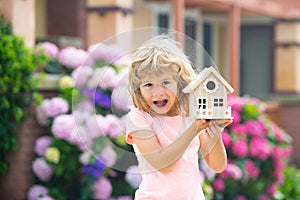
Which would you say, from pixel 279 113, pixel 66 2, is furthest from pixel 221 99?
pixel 279 113

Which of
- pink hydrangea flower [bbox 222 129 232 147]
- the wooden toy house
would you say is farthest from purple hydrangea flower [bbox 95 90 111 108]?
the wooden toy house

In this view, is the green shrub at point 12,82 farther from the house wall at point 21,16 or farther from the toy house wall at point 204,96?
the toy house wall at point 204,96

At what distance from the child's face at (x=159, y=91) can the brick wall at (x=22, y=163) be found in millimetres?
3395

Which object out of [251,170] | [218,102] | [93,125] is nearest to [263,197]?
[251,170]

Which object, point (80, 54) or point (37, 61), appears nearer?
point (37, 61)

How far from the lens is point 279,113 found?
13.3 metres

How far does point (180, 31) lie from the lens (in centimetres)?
955

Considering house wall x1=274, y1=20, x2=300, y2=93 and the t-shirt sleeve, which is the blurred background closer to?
house wall x1=274, y1=20, x2=300, y2=93

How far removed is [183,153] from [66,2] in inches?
256

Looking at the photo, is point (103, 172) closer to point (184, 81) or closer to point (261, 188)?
point (261, 188)

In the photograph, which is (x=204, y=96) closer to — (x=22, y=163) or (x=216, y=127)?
(x=216, y=127)

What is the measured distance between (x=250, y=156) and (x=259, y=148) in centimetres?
14

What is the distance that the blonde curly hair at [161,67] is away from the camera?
311 centimetres

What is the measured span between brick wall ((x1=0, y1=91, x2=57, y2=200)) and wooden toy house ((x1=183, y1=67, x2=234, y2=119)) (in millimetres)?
3456
